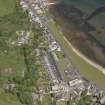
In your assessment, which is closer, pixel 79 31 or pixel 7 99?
pixel 7 99

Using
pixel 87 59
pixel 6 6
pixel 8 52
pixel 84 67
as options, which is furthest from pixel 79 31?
pixel 8 52

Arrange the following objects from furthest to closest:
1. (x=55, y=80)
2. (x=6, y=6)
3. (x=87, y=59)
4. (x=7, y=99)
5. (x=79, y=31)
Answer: (x=6, y=6), (x=79, y=31), (x=87, y=59), (x=55, y=80), (x=7, y=99)

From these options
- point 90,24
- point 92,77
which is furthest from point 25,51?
point 90,24

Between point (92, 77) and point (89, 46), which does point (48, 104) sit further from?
point (89, 46)

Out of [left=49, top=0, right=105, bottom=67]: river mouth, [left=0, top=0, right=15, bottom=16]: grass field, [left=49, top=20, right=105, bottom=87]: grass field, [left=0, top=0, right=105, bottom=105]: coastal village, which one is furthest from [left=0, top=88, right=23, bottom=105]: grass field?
[left=0, top=0, right=15, bottom=16]: grass field

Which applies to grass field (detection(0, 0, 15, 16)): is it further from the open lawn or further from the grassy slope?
the open lawn

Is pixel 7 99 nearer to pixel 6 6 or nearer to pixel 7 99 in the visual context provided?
pixel 7 99

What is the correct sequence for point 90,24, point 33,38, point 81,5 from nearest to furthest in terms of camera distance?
point 33,38
point 90,24
point 81,5
